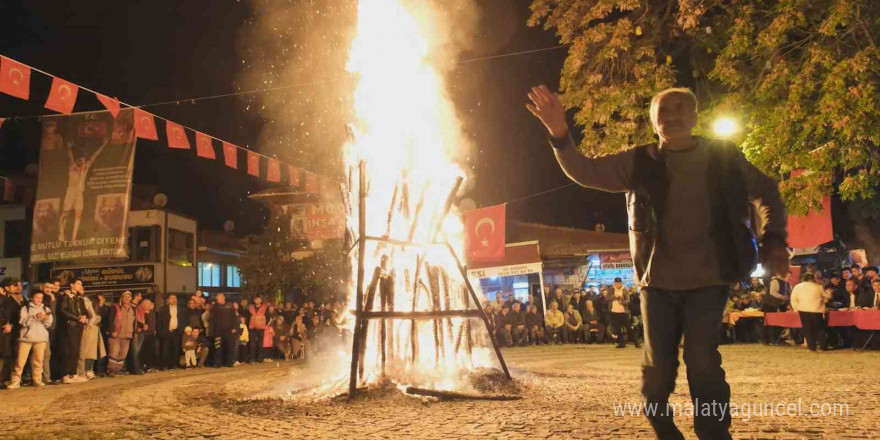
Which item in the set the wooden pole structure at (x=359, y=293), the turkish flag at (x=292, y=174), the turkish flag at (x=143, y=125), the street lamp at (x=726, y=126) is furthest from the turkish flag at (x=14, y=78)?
the street lamp at (x=726, y=126)

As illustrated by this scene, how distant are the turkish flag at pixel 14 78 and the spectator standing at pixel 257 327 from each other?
8.87m

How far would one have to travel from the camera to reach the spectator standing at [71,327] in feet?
41.2

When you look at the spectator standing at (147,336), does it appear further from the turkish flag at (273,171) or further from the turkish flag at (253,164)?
the turkish flag at (273,171)

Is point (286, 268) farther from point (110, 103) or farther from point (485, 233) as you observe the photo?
point (110, 103)

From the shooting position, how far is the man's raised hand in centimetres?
337

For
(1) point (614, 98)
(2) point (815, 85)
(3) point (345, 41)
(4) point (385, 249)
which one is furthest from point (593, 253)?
(4) point (385, 249)

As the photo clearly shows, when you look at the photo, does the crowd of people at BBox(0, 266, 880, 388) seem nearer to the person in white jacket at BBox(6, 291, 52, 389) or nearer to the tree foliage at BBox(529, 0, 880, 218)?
the person in white jacket at BBox(6, 291, 52, 389)

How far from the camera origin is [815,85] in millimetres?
11125

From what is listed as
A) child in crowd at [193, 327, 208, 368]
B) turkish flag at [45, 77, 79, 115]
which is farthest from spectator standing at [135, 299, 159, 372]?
turkish flag at [45, 77, 79, 115]

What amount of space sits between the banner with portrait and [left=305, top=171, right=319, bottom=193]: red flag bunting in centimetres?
663

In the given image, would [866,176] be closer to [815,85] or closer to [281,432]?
[815,85]

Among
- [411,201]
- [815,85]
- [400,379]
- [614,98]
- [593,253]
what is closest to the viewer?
[400,379]

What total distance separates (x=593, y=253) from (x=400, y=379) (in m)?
21.0

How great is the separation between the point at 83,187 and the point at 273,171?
533 centimetres
